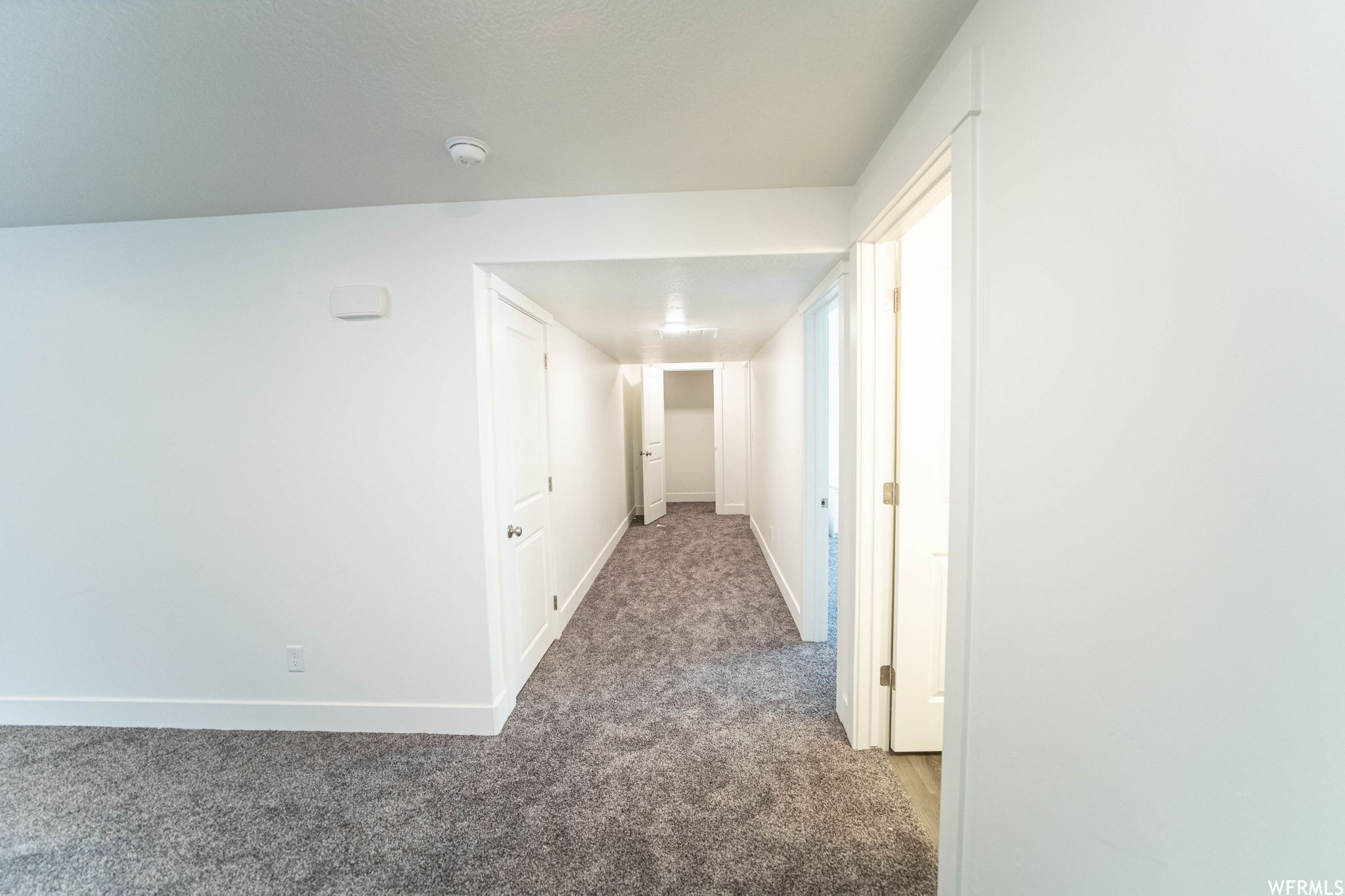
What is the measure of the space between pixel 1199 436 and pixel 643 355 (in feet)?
15.1

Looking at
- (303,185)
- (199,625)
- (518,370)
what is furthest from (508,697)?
(303,185)

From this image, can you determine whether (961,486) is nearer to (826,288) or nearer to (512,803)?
(826,288)

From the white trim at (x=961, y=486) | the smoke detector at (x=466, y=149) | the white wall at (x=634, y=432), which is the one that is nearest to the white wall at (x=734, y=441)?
the white wall at (x=634, y=432)

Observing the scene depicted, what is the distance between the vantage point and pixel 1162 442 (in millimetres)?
624

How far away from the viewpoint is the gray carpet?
4.64ft

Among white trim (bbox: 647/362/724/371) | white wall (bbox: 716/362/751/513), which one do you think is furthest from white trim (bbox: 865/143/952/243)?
white wall (bbox: 716/362/751/513)

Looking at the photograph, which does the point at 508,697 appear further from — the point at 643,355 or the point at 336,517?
→ the point at 643,355

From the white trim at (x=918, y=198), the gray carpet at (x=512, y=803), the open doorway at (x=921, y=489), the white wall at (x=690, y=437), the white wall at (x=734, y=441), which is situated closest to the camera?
the white trim at (x=918, y=198)

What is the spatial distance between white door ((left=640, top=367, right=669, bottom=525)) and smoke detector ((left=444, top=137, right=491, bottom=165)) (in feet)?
14.2

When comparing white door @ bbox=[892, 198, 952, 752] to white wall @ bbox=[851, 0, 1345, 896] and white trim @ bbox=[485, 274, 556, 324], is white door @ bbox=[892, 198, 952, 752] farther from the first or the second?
white trim @ bbox=[485, 274, 556, 324]

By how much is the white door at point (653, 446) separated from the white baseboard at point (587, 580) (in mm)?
630

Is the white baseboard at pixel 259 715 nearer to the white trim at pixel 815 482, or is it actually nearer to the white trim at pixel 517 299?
the white trim at pixel 815 482

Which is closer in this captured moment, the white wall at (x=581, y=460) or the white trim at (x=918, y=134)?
the white trim at (x=918, y=134)

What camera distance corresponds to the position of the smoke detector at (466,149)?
4.79 feet
